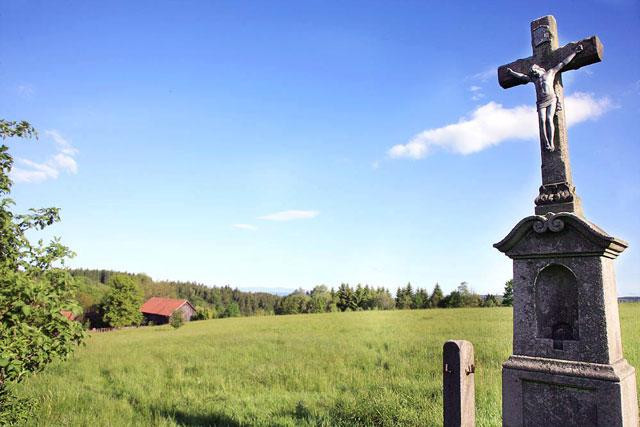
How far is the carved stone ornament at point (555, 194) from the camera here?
5.22 metres

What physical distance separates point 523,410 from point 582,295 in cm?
158

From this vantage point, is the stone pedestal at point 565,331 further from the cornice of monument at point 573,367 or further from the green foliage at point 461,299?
the green foliage at point 461,299

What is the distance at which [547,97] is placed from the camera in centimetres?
566

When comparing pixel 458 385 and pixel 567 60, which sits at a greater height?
pixel 567 60

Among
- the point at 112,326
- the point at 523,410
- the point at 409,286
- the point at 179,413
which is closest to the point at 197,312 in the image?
the point at 112,326

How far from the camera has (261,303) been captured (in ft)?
353

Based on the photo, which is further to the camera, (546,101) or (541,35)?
(541,35)

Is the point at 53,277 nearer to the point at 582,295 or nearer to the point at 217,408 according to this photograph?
the point at 217,408

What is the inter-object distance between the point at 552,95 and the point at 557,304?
276cm

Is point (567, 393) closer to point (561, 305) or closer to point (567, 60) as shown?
point (561, 305)

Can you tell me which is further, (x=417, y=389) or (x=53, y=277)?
(x=417, y=389)

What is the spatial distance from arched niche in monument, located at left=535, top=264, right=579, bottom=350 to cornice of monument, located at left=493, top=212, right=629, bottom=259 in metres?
0.32

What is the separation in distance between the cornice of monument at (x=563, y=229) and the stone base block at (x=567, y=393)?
4.17ft

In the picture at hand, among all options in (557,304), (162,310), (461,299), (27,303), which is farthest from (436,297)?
(27,303)
